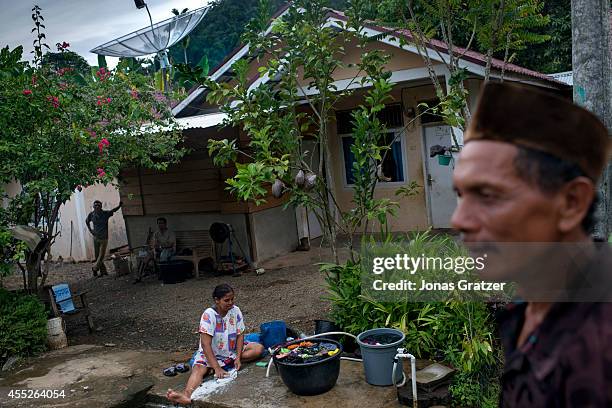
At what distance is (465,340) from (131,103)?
602 centimetres

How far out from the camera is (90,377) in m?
6.28

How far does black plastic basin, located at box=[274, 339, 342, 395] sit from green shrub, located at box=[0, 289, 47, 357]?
12.5 ft

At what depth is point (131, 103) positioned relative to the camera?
8555 mm

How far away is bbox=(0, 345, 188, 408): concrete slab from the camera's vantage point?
18.7 ft

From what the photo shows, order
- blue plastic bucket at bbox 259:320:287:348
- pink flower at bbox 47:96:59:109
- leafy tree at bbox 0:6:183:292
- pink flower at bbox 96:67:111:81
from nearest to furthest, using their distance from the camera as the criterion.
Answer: blue plastic bucket at bbox 259:320:287:348
leafy tree at bbox 0:6:183:292
pink flower at bbox 47:96:59:109
pink flower at bbox 96:67:111:81

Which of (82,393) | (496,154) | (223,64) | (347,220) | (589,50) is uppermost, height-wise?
(223,64)

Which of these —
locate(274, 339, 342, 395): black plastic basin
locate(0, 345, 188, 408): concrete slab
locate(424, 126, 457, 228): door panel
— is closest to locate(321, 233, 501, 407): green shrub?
locate(274, 339, 342, 395): black plastic basin

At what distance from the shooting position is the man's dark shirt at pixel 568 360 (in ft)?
3.26

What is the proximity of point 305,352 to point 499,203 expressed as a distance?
172 inches

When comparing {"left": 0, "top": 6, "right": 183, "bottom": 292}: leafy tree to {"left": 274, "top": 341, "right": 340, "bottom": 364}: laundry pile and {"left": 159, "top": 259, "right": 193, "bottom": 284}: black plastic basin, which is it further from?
{"left": 274, "top": 341, "right": 340, "bottom": 364}: laundry pile

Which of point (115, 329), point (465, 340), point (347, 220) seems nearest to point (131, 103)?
point (115, 329)

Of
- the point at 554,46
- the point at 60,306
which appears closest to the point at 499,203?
the point at 60,306

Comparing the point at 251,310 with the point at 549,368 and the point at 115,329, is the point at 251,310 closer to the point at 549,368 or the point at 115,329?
the point at 115,329

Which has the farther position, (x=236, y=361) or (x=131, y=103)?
(x=131, y=103)
